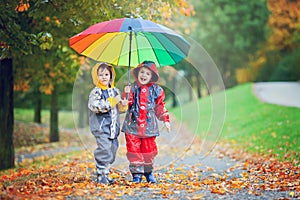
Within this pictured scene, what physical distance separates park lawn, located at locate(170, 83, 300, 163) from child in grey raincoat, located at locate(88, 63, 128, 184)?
5.52 ft

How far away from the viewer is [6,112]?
35.5ft

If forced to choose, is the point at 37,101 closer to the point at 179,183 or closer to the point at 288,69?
the point at 179,183

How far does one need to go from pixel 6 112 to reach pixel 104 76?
4.61 metres

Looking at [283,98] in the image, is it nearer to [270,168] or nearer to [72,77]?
[72,77]

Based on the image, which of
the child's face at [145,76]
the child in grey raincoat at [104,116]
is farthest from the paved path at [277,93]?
the child in grey raincoat at [104,116]

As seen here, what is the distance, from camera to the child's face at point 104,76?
707 cm

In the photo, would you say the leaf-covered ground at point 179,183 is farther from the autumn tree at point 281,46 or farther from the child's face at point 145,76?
the autumn tree at point 281,46

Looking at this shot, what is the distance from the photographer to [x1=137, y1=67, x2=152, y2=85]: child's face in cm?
720

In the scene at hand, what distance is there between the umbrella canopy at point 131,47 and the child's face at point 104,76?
15.2 inches

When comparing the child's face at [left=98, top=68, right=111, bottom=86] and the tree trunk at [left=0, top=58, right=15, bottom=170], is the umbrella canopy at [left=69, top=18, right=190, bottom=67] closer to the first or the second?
the child's face at [left=98, top=68, right=111, bottom=86]

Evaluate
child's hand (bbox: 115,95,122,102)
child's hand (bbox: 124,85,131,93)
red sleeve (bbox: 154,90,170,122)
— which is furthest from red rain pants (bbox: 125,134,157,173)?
child's hand (bbox: 124,85,131,93)

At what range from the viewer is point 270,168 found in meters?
9.20

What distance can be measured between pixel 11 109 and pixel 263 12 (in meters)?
27.9

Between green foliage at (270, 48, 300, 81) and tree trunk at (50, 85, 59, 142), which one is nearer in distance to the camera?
tree trunk at (50, 85, 59, 142)
